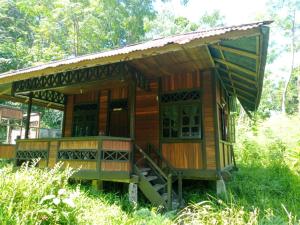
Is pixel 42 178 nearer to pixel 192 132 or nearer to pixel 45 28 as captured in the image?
pixel 192 132

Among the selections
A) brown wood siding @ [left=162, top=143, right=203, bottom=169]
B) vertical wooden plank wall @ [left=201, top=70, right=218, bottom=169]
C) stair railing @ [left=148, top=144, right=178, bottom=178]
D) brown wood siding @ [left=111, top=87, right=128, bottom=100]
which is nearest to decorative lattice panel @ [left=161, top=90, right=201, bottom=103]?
vertical wooden plank wall @ [left=201, top=70, right=218, bottom=169]

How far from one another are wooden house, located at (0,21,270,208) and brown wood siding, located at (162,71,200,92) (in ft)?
0.10

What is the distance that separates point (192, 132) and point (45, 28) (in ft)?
60.5

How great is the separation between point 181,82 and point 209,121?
5.12ft

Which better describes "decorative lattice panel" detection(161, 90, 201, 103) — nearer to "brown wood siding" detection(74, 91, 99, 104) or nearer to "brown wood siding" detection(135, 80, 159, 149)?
"brown wood siding" detection(135, 80, 159, 149)

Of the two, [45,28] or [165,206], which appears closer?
[165,206]

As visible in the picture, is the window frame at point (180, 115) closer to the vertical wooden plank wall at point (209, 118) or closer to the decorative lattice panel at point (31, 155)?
the vertical wooden plank wall at point (209, 118)

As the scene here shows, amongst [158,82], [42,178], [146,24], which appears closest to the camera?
[42,178]

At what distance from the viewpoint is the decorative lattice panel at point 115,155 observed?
7117mm

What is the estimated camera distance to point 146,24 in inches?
1083

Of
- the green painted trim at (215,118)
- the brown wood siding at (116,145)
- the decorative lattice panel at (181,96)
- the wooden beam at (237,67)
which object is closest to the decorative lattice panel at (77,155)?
the brown wood siding at (116,145)

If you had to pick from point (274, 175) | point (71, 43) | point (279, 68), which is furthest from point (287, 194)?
point (279, 68)

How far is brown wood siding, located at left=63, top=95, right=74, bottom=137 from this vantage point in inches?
434

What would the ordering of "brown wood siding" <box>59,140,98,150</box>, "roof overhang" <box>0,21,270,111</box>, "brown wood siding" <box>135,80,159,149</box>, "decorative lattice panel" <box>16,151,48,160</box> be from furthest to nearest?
"brown wood siding" <box>135,80,159,149</box> → "decorative lattice panel" <box>16,151,48,160</box> → "brown wood siding" <box>59,140,98,150</box> → "roof overhang" <box>0,21,270,111</box>
